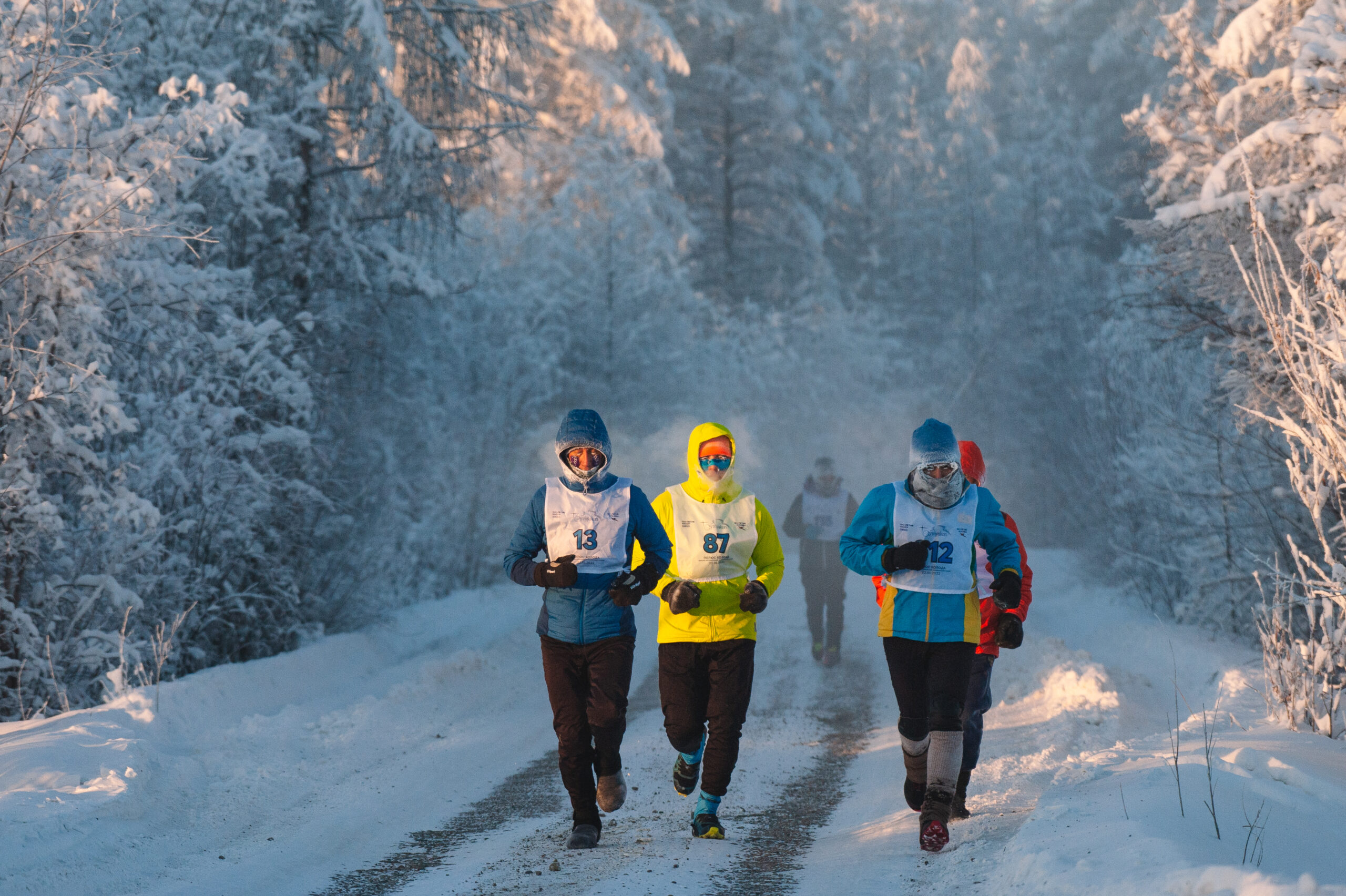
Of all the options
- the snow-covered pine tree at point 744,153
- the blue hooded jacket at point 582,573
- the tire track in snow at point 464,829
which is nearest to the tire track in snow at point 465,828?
the tire track in snow at point 464,829

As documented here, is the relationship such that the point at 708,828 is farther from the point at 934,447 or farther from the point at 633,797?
the point at 934,447

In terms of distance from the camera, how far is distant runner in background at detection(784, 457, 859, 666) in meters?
12.3

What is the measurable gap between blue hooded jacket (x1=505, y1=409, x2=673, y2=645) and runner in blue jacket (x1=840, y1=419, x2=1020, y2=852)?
0.98m

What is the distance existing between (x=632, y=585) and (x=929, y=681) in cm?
149

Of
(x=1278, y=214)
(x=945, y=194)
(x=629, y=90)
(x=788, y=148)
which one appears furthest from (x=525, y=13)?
(x=945, y=194)

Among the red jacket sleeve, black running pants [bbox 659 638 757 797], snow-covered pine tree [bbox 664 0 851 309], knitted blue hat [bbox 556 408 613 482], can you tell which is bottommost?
black running pants [bbox 659 638 757 797]

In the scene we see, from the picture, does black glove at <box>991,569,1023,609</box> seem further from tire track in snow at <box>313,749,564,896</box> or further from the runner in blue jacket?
tire track in snow at <box>313,749,564,896</box>

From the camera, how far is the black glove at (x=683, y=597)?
5.43m

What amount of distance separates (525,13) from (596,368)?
9899mm

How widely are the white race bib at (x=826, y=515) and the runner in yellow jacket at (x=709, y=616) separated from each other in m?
6.55

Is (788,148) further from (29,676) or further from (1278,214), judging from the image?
(29,676)

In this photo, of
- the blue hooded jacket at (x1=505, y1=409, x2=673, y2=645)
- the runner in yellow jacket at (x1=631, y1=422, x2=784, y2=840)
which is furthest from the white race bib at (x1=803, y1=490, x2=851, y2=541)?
the blue hooded jacket at (x1=505, y1=409, x2=673, y2=645)

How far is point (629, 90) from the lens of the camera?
29.6 m

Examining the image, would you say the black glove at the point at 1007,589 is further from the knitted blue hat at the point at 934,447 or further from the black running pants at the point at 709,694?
the black running pants at the point at 709,694
